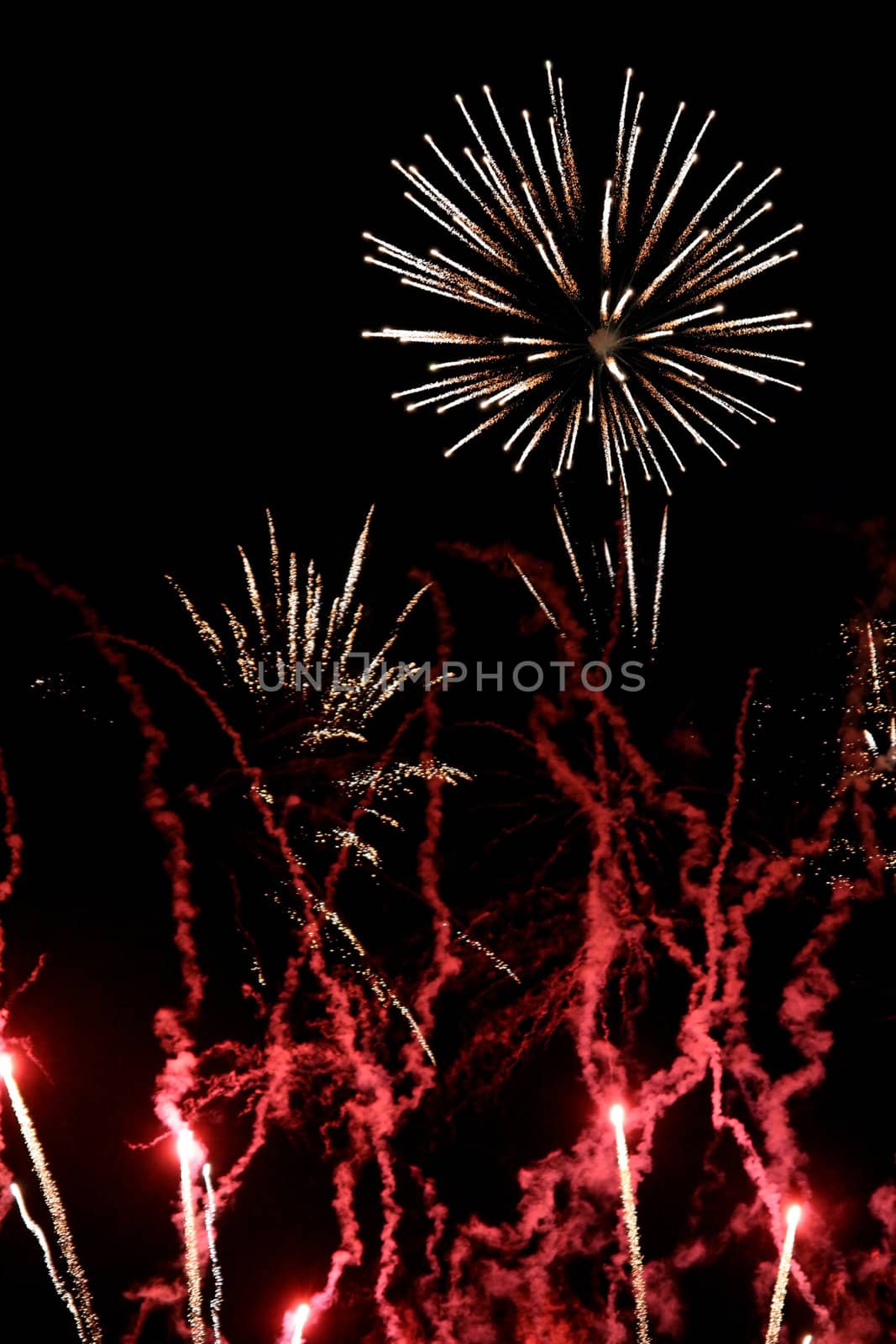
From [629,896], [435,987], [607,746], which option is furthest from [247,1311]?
[607,746]

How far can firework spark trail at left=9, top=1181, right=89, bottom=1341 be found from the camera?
8984mm

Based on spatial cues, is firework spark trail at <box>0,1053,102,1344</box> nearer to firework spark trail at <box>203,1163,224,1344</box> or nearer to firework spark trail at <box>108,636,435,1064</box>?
firework spark trail at <box>203,1163,224,1344</box>

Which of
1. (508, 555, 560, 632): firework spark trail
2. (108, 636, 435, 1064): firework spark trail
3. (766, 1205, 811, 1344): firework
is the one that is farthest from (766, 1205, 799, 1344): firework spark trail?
(508, 555, 560, 632): firework spark trail

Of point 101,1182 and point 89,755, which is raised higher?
point 89,755

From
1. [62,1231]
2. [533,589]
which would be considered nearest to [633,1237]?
[62,1231]

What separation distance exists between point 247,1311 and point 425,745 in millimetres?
6742

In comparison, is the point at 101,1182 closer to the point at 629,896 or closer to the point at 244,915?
the point at 244,915

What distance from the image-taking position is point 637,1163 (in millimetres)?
9664

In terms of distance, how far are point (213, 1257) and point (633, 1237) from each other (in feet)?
15.4

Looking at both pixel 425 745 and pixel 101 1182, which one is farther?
A: pixel 425 745

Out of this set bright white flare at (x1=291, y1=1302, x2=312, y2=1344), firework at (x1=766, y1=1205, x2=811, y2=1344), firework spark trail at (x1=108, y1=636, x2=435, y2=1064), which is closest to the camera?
firework at (x1=766, y1=1205, x2=811, y2=1344)

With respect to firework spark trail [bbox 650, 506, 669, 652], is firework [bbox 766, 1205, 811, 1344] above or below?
below

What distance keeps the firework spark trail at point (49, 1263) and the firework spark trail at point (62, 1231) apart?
7 centimetres

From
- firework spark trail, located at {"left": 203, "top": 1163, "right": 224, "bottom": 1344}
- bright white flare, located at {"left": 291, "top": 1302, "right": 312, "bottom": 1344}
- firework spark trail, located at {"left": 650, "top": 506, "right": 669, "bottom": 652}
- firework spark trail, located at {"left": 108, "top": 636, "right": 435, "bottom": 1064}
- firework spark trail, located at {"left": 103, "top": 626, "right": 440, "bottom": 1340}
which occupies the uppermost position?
firework spark trail, located at {"left": 650, "top": 506, "right": 669, "bottom": 652}
